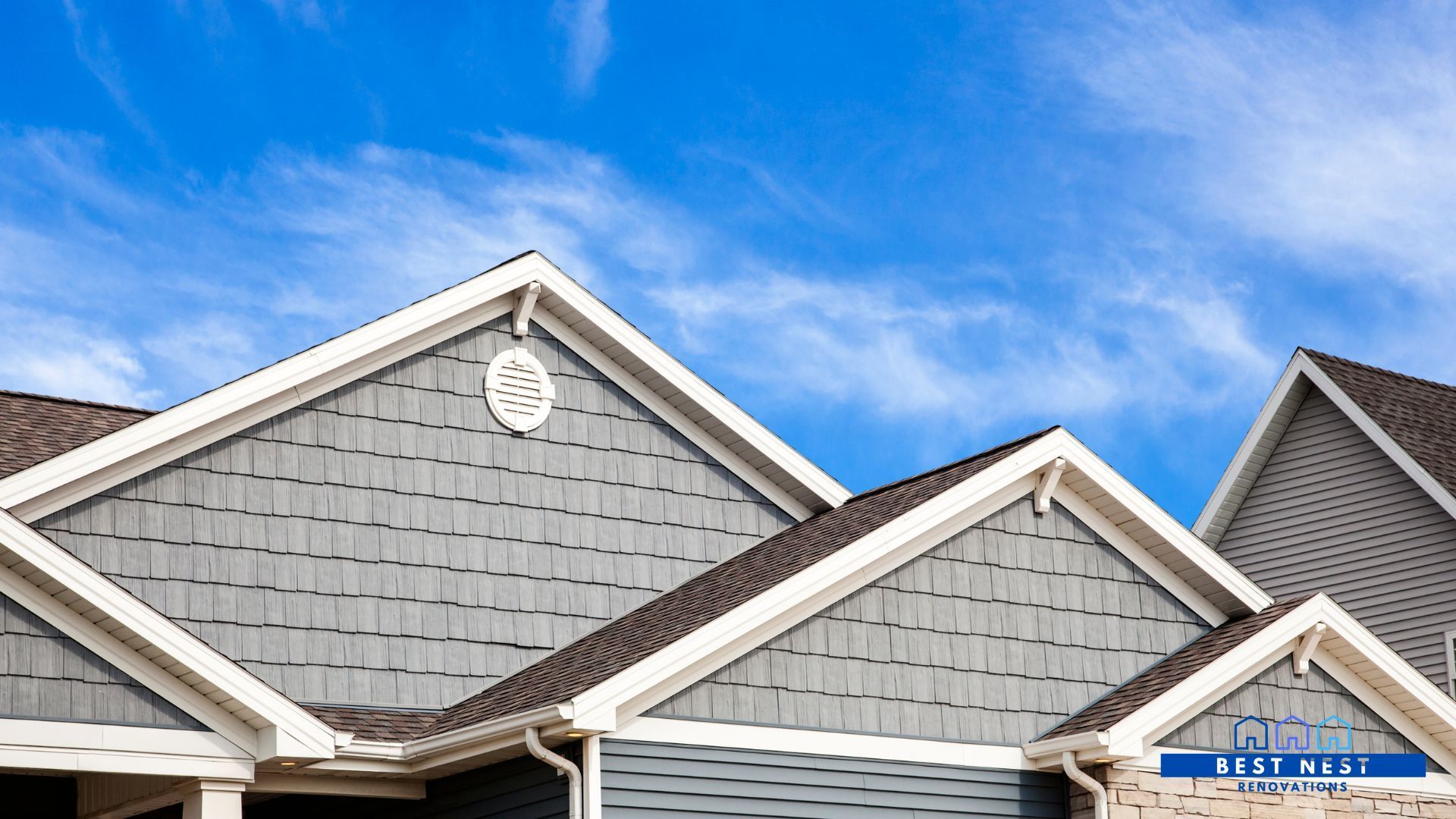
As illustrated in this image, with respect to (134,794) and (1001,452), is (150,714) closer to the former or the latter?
(134,794)

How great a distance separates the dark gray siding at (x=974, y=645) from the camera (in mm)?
12367

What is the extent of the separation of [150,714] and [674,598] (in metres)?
5.04

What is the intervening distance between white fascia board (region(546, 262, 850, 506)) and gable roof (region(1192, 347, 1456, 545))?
872 cm

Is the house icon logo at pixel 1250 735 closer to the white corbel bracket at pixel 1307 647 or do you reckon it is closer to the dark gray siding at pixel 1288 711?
the dark gray siding at pixel 1288 711

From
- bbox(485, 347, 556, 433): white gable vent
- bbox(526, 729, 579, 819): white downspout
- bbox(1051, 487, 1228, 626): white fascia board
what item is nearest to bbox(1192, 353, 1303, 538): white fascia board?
bbox(1051, 487, 1228, 626): white fascia board

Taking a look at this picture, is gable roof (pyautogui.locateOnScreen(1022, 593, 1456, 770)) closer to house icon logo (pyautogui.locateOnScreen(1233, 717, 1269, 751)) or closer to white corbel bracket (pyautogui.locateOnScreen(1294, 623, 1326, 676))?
white corbel bracket (pyautogui.locateOnScreen(1294, 623, 1326, 676))

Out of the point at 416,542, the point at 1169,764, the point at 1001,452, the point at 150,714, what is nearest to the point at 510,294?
the point at 416,542

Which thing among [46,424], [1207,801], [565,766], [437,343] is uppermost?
[437,343]

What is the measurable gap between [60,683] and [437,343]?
5126 mm

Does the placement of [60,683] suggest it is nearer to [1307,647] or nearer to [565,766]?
[565,766]

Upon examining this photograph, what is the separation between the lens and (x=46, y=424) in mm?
15094

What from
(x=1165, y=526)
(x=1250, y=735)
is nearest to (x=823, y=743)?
(x=1250, y=735)

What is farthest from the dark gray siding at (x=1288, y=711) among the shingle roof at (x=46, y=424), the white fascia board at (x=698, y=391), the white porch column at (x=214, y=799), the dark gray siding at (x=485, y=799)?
the shingle roof at (x=46, y=424)

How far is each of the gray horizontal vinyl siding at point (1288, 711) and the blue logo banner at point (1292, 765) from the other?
0.13 meters
